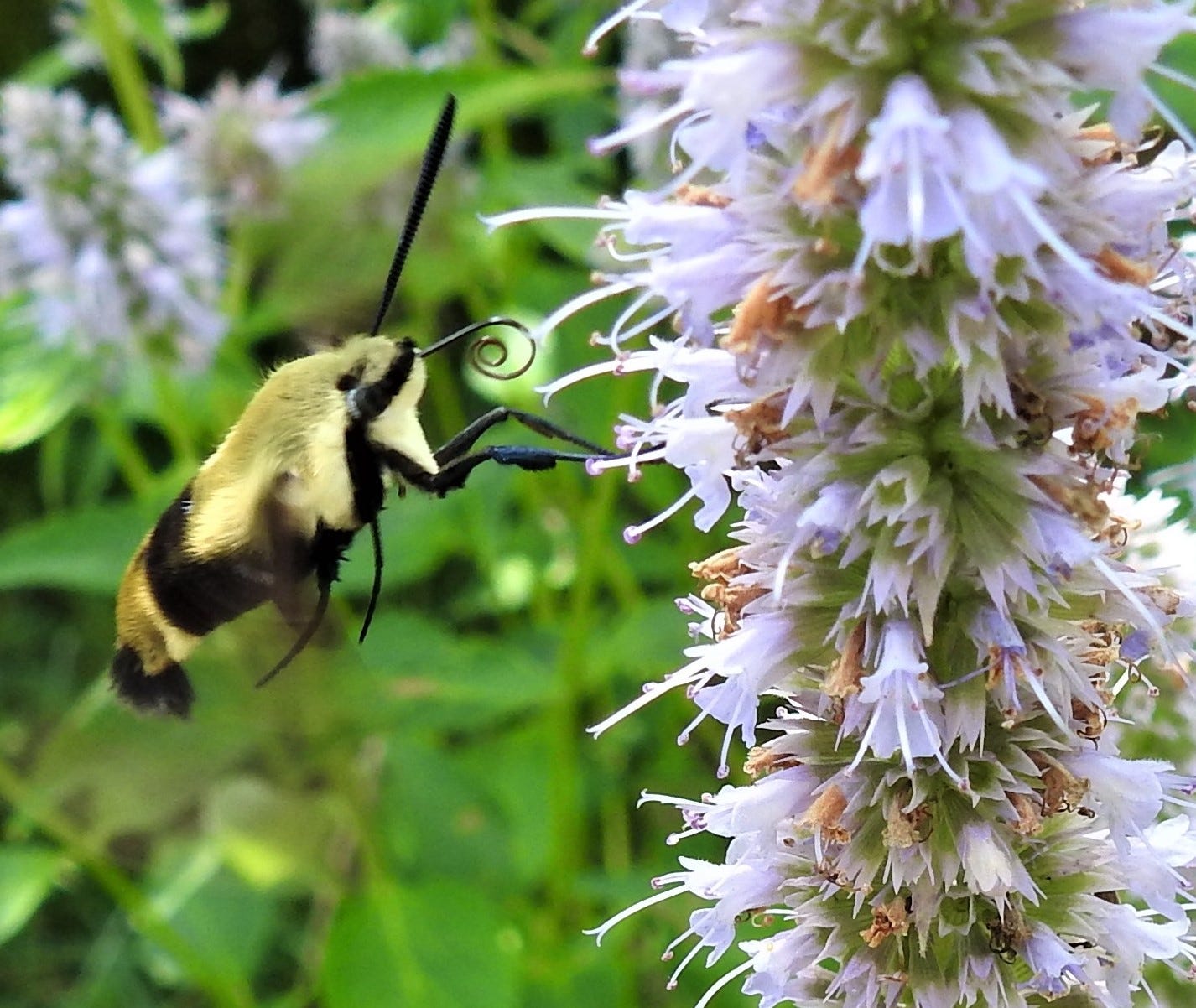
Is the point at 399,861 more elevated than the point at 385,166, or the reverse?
the point at 385,166

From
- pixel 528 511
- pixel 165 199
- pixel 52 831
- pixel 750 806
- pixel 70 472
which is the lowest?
pixel 70 472

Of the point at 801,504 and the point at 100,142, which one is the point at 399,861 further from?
the point at 801,504

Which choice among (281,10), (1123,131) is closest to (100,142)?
(1123,131)

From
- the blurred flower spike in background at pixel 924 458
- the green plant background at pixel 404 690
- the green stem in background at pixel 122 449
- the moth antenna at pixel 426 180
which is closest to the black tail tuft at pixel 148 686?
the green plant background at pixel 404 690

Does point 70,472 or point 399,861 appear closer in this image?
point 399,861

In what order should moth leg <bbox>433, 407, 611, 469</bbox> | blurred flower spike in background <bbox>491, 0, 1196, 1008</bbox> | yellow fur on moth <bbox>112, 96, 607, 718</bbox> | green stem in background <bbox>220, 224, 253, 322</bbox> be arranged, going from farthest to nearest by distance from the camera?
green stem in background <bbox>220, 224, 253, 322</bbox> < moth leg <bbox>433, 407, 611, 469</bbox> < yellow fur on moth <bbox>112, 96, 607, 718</bbox> < blurred flower spike in background <bbox>491, 0, 1196, 1008</bbox>

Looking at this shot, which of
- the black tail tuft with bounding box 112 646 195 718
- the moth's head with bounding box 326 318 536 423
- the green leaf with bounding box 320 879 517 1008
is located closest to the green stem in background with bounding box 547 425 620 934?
the green leaf with bounding box 320 879 517 1008

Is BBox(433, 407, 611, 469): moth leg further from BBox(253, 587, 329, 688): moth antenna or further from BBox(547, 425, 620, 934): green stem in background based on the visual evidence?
BBox(547, 425, 620, 934): green stem in background
